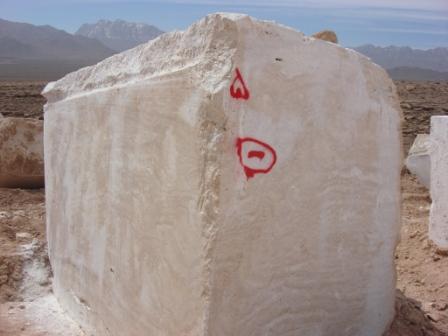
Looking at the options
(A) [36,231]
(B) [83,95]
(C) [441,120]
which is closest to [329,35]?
(C) [441,120]

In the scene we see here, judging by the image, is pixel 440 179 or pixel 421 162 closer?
pixel 440 179

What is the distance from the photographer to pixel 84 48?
121312mm

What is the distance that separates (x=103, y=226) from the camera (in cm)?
258

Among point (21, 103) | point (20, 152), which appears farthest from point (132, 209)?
point (21, 103)

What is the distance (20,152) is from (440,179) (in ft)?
15.5

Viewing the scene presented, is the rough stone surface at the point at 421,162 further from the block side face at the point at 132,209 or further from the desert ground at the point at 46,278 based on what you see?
the block side face at the point at 132,209

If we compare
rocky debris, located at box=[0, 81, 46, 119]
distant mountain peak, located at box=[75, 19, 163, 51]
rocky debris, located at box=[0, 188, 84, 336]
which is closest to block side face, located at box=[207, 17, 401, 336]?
rocky debris, located at box=[0, 188, 84, 336]

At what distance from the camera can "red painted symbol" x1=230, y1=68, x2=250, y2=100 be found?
1.79 metres

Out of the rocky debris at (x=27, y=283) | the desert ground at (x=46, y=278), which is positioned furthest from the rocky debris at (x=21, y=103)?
the rocky debris at (x=27, y=283)

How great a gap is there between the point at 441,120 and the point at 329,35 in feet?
3.62

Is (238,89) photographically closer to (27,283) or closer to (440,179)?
(27,283)

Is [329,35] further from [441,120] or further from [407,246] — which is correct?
[407,246]

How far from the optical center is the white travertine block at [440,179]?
3.88 m

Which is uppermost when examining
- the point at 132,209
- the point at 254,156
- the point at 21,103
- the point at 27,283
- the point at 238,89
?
the point at 238,89
